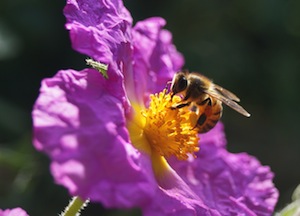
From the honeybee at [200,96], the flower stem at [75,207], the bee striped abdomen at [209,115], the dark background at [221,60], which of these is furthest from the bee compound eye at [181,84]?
the dark background at [221,60]

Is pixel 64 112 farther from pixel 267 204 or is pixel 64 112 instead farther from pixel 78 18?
pixel 267 204

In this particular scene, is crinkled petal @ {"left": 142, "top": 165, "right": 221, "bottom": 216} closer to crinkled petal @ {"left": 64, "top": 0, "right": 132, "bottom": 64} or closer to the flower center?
the flower center

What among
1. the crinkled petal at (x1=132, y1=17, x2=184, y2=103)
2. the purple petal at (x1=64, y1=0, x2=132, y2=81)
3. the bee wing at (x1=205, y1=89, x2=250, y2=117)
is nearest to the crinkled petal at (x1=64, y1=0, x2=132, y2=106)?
the purple petal at (x1=64, y1=0, x2=132, y2=81)

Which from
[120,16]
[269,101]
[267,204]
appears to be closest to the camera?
[120,16]

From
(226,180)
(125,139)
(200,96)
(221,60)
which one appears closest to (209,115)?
(200,96)

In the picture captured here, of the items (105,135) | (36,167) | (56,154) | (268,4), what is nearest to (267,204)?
(105,135)

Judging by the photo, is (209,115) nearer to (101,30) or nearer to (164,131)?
(164,131)
